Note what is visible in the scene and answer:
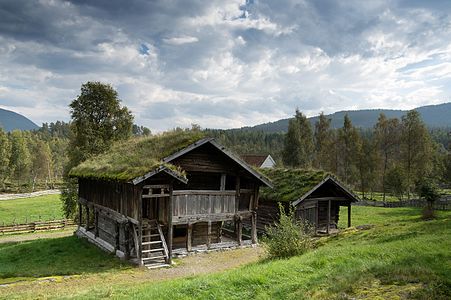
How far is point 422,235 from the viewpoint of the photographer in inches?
549

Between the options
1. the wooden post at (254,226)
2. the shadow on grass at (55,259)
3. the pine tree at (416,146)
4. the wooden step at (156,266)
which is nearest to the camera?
the shadow on grass at (55,259)

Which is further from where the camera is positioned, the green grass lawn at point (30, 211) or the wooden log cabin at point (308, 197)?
the green grass lawn at point (30, 211)

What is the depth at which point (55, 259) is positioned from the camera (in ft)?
69.9

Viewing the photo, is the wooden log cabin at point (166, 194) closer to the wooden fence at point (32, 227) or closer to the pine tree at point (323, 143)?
the wooden fence at point (32, 227)

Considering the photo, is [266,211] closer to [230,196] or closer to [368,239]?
[230,196]

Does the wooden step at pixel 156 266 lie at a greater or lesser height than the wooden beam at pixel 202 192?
lesser

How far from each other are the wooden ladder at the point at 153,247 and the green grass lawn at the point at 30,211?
85.5 feet

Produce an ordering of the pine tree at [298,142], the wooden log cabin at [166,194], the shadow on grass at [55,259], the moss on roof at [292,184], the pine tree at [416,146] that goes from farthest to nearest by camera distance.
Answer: the pine tree at [298,142]
the pine tree at [416,146]
the moss on roof at [292,184]
the wooden log cabin at [166,194]
the shadow on grass at [55,259]

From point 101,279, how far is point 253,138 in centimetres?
15486

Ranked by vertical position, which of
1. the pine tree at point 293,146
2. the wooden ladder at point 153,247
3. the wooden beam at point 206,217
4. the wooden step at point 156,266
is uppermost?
the pine tree at point 293,146

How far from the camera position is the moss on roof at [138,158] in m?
18.9

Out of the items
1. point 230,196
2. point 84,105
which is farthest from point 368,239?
point 84,105

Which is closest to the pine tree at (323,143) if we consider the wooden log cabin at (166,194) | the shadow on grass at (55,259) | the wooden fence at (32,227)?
the wooden log cabin at (166,194)

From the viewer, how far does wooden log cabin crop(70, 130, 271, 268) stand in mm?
19312
